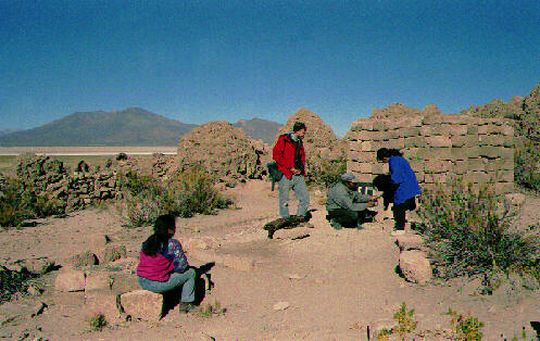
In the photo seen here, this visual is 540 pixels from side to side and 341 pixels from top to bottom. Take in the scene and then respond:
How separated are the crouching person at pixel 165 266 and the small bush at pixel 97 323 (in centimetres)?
49

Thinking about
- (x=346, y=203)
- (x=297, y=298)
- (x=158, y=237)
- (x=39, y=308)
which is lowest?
(x=39, y=308)

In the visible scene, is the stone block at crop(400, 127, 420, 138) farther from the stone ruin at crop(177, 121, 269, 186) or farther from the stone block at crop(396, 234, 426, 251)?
the stone ruin at crop(177, 121, 269, 186)

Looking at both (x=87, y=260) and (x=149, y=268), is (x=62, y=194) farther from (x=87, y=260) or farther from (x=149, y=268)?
(x=149, y=268)

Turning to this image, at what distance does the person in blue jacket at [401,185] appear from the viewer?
659 cm

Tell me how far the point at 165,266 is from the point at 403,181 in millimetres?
3920

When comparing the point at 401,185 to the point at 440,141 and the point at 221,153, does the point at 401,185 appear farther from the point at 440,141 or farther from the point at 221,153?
the point at 221,153

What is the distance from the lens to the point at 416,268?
480cm

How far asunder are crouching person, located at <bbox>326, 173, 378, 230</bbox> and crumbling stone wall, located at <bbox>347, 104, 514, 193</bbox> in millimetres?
2149

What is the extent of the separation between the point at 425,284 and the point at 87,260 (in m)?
4.52

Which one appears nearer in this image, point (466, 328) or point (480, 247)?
point (466, 328)

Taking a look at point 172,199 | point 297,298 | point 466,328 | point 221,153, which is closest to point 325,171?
point 221,153

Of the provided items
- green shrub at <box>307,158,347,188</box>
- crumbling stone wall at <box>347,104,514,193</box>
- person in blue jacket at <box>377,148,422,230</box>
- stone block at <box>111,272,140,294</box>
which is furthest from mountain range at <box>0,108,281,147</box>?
stone block at <box>111,272,140,294</box>

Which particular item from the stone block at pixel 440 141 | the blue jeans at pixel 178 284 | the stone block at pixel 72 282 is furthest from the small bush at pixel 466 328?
the stone block at pixel 440 141

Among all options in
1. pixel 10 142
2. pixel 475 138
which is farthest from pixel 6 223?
pixel 10 142
